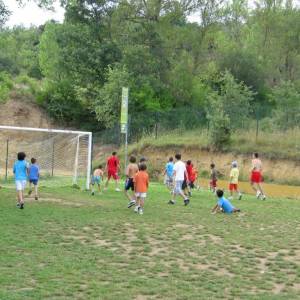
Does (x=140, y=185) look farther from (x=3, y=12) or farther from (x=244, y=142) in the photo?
(x=244, y=142)

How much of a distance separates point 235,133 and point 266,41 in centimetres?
1730

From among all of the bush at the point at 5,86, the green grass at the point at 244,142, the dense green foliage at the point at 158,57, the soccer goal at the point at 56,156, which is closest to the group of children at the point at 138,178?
the soccer goal at the point at 56,156

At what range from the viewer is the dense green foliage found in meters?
48.2

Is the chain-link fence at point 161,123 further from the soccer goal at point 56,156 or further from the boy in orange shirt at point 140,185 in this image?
the boy in orange shirt at point 140,185

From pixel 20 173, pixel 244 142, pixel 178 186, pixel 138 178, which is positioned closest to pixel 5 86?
pixel 244 142

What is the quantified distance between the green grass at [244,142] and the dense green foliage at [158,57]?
3736mm

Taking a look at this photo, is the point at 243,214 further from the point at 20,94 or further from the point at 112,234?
the point at 20,94

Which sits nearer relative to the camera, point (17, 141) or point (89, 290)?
point (89, 290)

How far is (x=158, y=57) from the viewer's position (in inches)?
1929

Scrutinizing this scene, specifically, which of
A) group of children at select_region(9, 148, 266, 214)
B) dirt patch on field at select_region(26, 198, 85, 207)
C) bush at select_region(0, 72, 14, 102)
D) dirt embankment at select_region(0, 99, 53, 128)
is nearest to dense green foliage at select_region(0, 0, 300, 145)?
dirt embankment at select_region(0, 99, 53, 128)

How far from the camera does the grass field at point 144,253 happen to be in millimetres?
8047

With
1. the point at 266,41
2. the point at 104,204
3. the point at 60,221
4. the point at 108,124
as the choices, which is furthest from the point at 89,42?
the point at 60,221

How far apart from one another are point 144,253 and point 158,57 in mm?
39744

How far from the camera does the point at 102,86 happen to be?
50.4 meters
